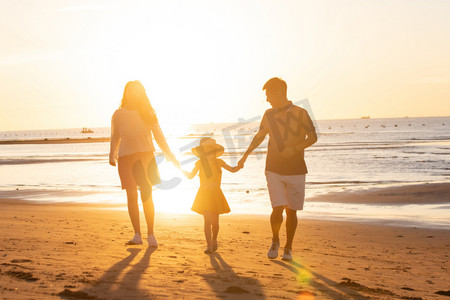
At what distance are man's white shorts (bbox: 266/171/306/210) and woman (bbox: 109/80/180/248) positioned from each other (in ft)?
5.42

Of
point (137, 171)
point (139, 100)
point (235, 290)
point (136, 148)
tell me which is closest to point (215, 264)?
point (235, 290)

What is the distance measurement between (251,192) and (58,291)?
12.8 m

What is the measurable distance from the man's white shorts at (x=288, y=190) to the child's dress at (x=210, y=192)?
75 cm

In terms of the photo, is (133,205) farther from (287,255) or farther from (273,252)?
(287,255)

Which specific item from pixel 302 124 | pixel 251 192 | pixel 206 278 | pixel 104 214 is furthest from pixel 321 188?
pixel 206 278

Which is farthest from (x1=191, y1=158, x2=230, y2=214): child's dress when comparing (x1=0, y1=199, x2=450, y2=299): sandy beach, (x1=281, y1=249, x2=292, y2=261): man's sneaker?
(x1=281, y1=249, x2=292, y2=261): man's sneaker

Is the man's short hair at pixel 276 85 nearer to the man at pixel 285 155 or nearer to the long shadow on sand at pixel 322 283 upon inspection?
the man at pixel 285 155

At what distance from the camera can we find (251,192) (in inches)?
659

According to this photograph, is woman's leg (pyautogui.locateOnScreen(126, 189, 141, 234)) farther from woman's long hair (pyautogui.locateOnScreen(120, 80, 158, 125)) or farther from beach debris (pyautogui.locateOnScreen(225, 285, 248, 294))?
beach debris (pyautogui.locateOnScreen(225, 285, 248, 294))

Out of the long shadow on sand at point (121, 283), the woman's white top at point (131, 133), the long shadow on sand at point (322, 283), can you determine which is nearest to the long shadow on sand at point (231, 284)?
the long shadow on sand at point (322, 283)

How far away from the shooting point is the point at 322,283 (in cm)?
487

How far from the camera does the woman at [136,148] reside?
6598 mm

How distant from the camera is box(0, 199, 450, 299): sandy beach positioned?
4.39 metres

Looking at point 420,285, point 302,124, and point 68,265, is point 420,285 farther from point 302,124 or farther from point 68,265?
point 68,265
